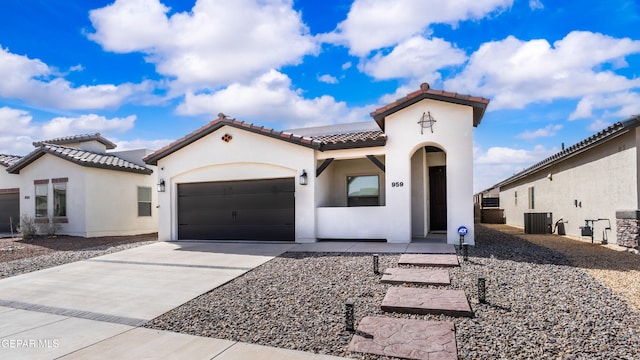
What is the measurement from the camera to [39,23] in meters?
10.3

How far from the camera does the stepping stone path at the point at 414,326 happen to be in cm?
366

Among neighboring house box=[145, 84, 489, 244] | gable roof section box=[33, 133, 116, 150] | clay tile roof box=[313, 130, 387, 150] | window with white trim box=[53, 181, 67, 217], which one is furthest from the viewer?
gable roof section box=[33, 133, 116, 150]

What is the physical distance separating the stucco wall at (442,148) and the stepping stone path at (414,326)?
4.13m

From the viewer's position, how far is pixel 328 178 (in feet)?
42.5

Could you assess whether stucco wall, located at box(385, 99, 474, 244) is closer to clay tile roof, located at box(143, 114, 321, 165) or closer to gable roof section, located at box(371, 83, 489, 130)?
gable roof section, located at box(371, 83, 489, 130)

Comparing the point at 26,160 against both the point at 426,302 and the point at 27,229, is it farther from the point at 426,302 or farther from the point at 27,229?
the point at 426,302

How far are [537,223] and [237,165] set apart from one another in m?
12.4

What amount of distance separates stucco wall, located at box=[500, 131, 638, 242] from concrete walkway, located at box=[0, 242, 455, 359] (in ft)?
17.6

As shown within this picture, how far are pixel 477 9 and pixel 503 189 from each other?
21.2 metres

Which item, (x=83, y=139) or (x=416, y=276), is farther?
(x=83, y=139)

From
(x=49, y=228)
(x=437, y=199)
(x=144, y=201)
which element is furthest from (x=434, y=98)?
(x=49, y=228)

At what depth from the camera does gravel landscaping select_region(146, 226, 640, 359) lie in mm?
3711

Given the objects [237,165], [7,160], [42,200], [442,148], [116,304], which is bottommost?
[116,304]

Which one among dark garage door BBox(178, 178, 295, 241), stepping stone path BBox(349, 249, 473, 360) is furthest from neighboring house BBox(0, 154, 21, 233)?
stepping stone path BBox(349, 249, 473, 360)
